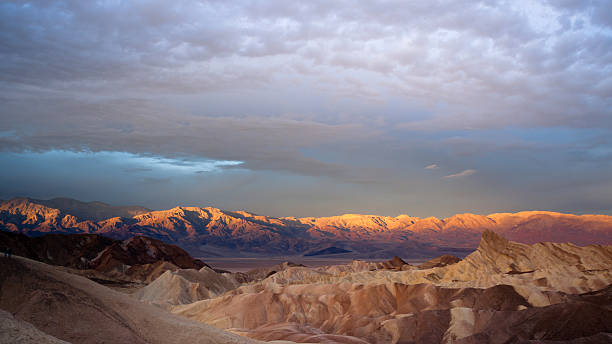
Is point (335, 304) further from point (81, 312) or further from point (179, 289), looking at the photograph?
point (81, 312)

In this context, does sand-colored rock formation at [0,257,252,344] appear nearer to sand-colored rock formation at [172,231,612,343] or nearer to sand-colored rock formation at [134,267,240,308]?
sand-colored rock formation at [172,231,612,343]

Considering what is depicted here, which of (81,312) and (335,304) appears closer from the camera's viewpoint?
(81,312)

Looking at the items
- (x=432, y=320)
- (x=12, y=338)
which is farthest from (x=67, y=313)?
(x=432, y=320)

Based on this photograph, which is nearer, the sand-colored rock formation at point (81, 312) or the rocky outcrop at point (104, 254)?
the sand-colored rock formation at point (81, 312)

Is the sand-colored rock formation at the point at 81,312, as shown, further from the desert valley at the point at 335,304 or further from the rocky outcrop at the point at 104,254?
the rocky outcrop at the point at 104,254

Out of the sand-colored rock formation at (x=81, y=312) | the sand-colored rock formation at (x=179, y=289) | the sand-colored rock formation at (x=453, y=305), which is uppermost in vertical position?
the sand-colored rock formation at (x=81, y=312)

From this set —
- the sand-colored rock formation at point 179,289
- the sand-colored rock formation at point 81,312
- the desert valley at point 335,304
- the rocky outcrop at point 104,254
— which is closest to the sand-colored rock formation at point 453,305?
the desert valley at point 335,304

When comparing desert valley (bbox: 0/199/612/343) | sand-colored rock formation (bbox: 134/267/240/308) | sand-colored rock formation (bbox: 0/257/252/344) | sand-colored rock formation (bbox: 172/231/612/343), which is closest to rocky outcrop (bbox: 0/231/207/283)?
desert valley (bbox: 0/199/612/343)

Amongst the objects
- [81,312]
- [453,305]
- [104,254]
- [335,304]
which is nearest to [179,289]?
[335,304]

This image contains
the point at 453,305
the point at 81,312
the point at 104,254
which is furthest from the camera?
the point at 104,254

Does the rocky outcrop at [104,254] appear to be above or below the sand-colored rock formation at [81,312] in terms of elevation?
below

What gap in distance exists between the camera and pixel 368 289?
69438 mm

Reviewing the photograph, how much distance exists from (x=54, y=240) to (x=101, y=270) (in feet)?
101

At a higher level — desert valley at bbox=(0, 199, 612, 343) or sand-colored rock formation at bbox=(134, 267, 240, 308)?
desert valley at bbox=(0, 199, 612, 343)
